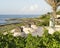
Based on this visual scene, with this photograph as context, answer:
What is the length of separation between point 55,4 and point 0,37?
3285 cm

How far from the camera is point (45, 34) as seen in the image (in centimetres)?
467

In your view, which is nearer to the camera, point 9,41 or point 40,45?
point 40,45

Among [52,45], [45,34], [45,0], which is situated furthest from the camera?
[45,0]

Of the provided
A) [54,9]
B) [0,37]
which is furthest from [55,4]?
[0,37]

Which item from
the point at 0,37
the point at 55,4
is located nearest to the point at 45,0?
the point at 55,4

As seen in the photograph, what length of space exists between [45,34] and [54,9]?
3323 centimetres

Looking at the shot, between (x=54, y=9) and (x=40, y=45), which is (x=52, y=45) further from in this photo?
(x=54, y=9)

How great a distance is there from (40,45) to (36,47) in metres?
0.11

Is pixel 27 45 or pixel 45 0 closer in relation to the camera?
pixel 27 45

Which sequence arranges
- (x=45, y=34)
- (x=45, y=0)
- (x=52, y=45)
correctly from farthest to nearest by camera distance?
1. (x=45, y=0)
2. (x=45, y=34)
3. (x=52, y=45)

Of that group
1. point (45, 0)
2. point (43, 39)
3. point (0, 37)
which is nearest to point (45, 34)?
point (43, 39)

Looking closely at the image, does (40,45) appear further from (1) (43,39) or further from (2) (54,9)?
(2) (54,9)

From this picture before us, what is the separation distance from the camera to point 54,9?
1481 inches

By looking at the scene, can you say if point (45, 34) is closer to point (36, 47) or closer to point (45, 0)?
point (36, 47)
